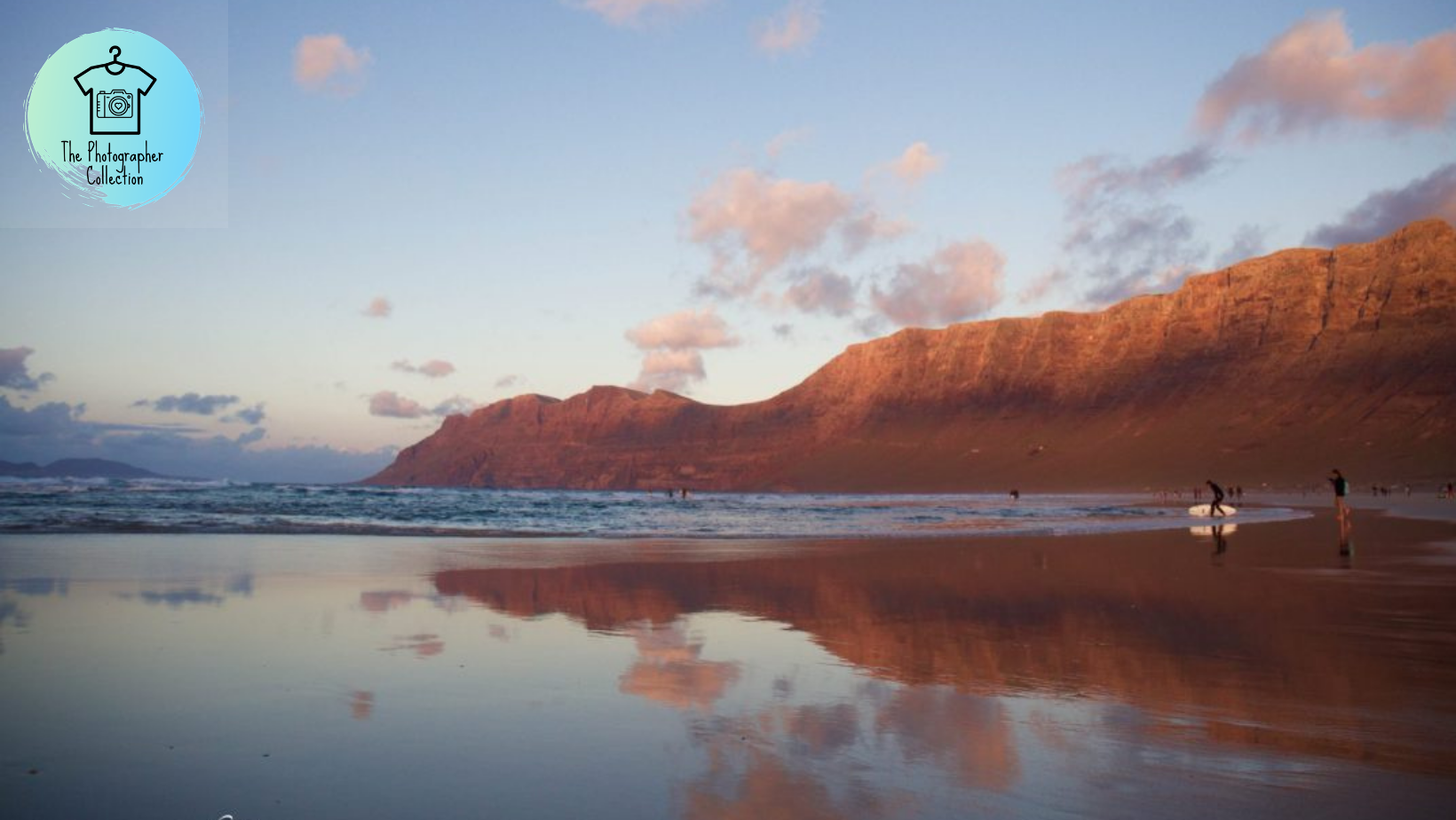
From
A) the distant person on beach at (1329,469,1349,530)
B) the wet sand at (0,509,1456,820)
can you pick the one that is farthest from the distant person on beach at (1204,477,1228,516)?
the wet sand at (0,509,1456,820)

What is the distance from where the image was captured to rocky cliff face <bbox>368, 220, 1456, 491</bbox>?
113 meters

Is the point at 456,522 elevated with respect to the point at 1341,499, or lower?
lower

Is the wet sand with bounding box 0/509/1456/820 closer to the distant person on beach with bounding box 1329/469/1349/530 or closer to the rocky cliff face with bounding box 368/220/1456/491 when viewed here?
the distant person on beach with bounding box 1329/469/1349/530

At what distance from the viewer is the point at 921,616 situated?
10.8 meters

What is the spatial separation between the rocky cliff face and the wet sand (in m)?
107

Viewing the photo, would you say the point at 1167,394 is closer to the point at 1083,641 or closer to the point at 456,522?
the point at 456,522

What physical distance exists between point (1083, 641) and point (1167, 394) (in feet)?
475

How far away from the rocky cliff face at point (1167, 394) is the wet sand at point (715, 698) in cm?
10659

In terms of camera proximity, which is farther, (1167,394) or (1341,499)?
(1167,394)

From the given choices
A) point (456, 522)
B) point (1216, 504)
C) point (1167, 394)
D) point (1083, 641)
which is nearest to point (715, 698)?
point (1083, 641)

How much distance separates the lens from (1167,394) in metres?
140

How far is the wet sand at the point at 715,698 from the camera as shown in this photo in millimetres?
4512

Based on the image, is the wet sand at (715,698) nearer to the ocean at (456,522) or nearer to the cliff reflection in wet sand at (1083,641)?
the cliff reflection in wet sand at (1083,641)

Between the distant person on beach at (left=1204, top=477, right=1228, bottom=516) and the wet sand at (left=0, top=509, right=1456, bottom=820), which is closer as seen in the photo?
the wet sand at (left=0, top=509, right=1456, bottom=820)
